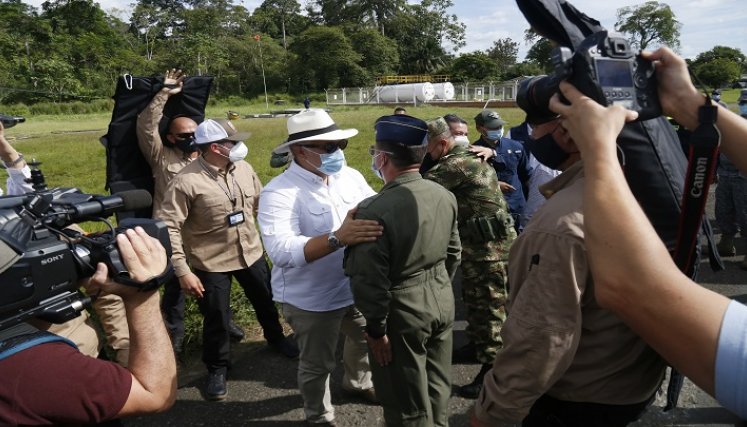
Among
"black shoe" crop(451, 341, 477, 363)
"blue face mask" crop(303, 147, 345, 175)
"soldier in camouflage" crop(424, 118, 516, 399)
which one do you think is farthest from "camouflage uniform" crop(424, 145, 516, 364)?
"blue face mask" crop(303, 147, 345, 175)

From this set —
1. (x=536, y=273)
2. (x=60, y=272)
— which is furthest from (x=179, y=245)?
(x=536, y=273)

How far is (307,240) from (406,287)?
25.7 inches

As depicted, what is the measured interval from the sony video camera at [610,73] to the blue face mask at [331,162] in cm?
188

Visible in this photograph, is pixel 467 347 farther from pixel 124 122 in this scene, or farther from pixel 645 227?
pixel 124 122

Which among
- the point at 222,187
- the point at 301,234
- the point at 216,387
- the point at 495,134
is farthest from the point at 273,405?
the point at 495,134

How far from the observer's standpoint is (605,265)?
98cm

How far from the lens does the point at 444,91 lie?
48.6m

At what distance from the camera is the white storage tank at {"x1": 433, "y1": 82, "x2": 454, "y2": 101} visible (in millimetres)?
48234

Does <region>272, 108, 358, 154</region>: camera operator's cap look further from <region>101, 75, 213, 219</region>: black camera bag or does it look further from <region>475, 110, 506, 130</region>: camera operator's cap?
<region>475, 110, 506, 130</region>: camera operator's cap

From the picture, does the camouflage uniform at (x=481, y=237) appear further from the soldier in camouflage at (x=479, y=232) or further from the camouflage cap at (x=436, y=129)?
the camouflage cap at (x=436, y=129)

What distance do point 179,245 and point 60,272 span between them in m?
2.23

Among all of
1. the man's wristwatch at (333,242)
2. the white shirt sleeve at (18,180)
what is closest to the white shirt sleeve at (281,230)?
the man's wristwatch at (333,242)

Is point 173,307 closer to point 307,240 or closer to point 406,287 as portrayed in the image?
point 307,240

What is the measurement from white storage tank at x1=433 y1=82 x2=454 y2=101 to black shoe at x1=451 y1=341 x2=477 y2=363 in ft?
154
